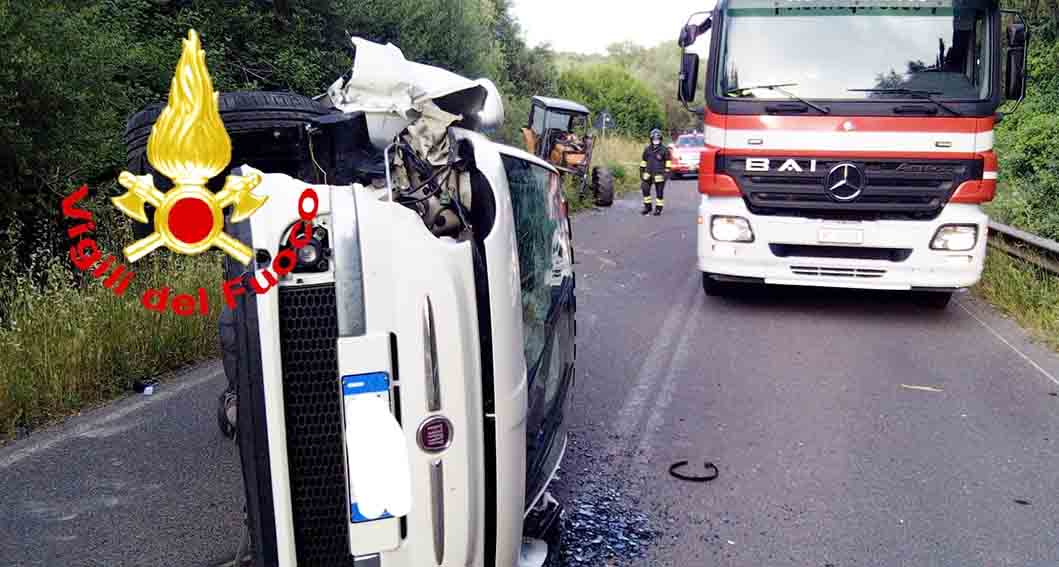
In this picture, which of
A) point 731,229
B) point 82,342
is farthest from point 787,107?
point 82,342

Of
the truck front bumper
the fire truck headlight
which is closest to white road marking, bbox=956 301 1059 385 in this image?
the truck front bumper

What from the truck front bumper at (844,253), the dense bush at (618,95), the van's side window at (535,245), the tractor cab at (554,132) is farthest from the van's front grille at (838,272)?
the dense bush at (618,95)

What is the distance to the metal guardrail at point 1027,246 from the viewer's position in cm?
862

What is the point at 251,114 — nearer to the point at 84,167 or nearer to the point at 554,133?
the point at 84,167

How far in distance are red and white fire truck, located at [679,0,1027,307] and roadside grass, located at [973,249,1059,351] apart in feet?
2.59

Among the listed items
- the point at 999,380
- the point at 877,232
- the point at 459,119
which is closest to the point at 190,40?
the point at 459,119

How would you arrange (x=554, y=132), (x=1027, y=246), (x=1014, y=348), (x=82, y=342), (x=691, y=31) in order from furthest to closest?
(x=554, y=132) < (x=1027, y=246) < (x=691, y=31) < (x=1014, y=348) < (x=82, y=342)

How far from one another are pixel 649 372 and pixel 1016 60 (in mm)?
4092

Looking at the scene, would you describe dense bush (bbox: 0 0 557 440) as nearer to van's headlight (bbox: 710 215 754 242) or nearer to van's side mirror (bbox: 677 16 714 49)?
van's headlight (bbox: 710 215 754 242)

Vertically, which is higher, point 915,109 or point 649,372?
point 915,109

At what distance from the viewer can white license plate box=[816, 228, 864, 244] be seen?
7492 mm

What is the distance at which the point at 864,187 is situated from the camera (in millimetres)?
7434

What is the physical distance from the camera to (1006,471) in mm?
4535

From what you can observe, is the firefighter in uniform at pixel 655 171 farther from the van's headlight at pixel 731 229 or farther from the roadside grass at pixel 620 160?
the van's headlight at pixel 731 229
